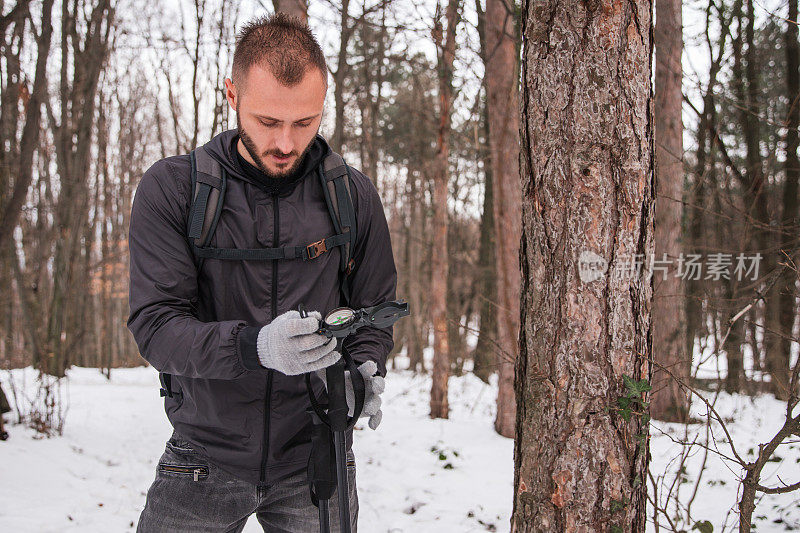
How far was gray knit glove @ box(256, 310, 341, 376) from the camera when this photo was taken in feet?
5.09

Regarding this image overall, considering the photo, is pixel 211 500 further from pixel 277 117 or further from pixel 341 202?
pixel 277 117

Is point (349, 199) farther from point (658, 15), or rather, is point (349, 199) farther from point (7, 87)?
point (7, 87)

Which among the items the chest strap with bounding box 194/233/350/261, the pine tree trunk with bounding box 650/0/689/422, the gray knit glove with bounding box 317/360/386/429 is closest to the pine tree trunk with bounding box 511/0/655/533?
the gray knit glove with bounding box 317/360/386/429

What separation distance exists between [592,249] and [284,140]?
1.09 metres

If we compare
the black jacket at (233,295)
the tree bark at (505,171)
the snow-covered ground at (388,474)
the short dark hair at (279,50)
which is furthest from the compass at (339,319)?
the tree bark at (505,171)

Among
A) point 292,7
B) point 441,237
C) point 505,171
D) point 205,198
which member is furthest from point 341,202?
point 441,237

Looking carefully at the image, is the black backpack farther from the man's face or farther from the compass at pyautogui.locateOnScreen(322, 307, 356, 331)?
the compass at pyautogui.locateOnScreen(322, 307, 356, 331)

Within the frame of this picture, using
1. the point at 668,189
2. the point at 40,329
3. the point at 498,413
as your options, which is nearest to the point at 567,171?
the point at 498,413

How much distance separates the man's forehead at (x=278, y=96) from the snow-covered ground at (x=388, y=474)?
7.54 ft

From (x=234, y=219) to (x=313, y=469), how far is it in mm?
820

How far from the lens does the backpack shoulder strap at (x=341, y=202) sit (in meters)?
1.96

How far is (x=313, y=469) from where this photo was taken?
1812 millimetres

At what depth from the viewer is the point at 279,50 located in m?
1.80

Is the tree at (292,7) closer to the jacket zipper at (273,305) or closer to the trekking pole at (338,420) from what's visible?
the jacket zipper at (273,305)
